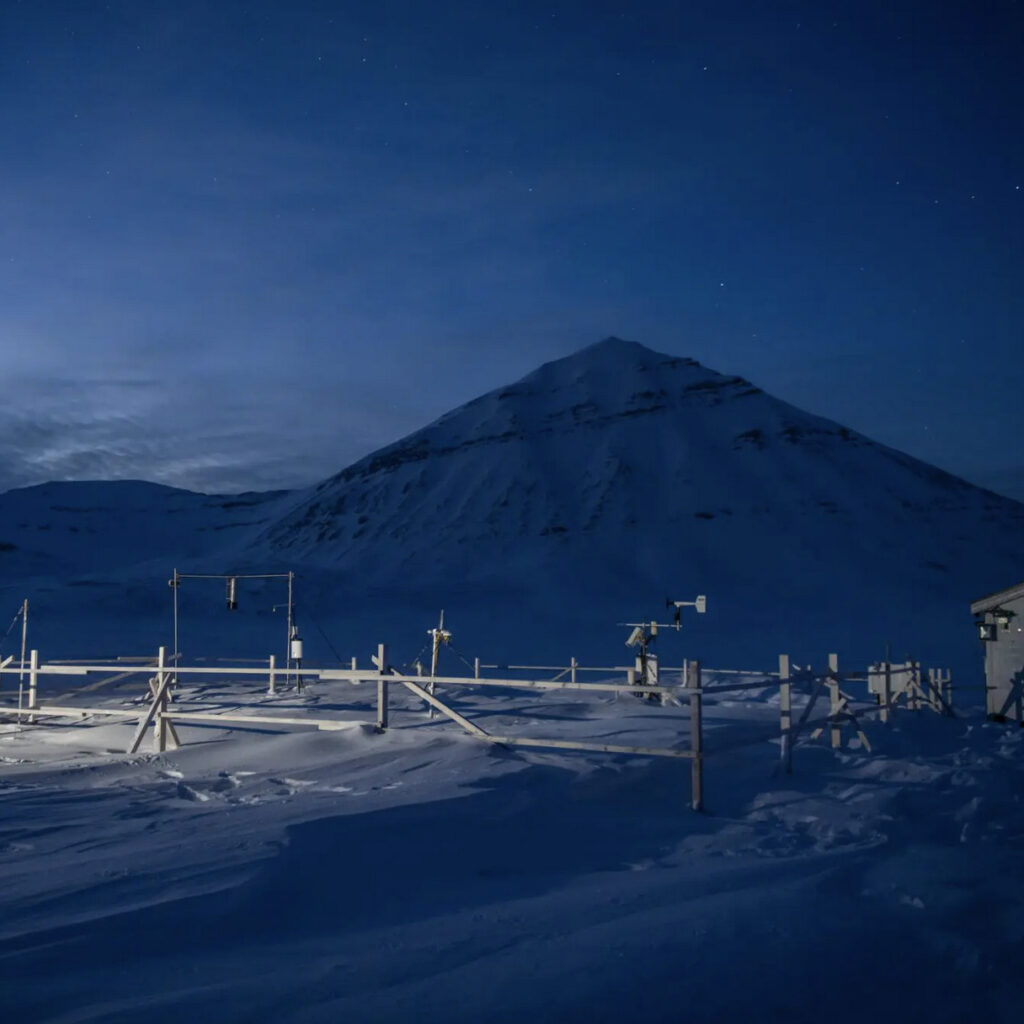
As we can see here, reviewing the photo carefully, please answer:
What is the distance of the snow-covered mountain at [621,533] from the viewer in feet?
257

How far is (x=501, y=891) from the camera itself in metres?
6.25

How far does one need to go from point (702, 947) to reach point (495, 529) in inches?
4133

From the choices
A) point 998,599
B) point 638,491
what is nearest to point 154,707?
point 998,599

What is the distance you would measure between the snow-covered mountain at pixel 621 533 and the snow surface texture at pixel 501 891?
46964 millimetres

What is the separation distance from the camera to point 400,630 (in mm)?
71188

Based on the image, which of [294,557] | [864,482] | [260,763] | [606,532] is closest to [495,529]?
[606,532]

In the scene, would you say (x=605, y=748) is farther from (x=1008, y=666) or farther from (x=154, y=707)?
(x=1008, y=666)

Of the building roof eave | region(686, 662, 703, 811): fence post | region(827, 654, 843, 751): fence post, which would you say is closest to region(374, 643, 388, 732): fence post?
region(686, 662, 703, 811): fence post

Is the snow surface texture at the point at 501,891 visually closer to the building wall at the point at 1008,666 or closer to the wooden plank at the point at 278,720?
the wooden plank at the point at 278,720

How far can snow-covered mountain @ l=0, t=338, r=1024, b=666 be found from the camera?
78.2m

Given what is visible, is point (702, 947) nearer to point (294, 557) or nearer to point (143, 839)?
point (143, 839)

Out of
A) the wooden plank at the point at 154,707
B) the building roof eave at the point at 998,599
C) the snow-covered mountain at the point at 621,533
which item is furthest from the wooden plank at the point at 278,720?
the snow-covered mountain at the point at 621,533

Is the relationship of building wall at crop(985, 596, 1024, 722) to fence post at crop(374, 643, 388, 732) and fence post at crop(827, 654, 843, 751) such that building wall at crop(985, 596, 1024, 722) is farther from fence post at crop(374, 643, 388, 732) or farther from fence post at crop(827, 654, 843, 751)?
fence post at crop(374, 643, 388, 732)

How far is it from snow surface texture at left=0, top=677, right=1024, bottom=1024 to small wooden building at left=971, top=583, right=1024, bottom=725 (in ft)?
30.7
